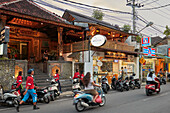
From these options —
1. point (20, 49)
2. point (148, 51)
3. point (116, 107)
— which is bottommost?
point (116, 107)

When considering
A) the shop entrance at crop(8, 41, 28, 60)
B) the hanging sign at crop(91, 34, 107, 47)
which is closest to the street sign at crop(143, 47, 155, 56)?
the hanging sign at crop(91, 34, 107, 47)

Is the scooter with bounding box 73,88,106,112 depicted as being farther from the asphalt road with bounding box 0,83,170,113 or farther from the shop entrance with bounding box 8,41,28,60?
the shop entrance with bounding box 8,41,28,60

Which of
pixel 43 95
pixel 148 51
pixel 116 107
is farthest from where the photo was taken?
pixel 148 51

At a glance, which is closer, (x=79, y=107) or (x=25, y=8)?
(x=79, y=107)

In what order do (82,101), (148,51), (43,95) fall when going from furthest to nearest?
(148,51)
(43,95)
(82,101)

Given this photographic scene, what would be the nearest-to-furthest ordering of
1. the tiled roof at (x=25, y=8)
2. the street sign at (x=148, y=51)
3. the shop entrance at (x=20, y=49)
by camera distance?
the tiled roof at (x=25, y=8), the shop entrance at (x=20, y=49), the street sign at (x=148, y=51)

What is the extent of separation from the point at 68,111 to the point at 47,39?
14734mm

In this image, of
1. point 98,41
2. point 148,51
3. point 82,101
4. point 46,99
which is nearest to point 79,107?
point 82,101

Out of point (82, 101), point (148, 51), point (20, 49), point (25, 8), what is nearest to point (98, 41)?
point (25, 8)

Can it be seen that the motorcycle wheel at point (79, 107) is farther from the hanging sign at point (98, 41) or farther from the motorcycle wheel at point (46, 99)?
the hanging sign at point (98, 41)

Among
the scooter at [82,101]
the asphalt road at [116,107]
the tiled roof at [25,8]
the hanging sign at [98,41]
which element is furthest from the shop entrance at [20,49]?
the scooter at [82,101]

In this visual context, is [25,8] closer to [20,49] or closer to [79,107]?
[20,49]

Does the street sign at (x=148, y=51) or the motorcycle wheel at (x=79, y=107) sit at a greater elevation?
the street sign at (x=148, y=51)

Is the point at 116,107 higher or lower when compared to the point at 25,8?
lower
